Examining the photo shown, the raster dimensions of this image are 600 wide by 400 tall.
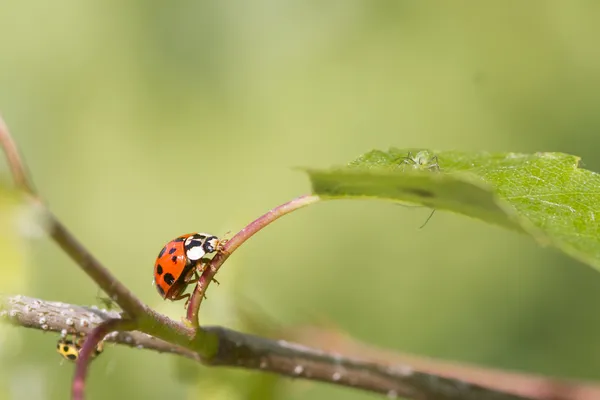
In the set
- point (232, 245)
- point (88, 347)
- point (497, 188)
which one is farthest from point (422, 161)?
point (88, 347)

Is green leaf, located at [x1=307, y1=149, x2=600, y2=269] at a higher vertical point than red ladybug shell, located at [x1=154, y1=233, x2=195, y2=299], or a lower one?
higher

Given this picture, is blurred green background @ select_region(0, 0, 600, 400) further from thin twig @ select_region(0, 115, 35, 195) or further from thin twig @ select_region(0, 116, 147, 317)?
thin twig @ select_region(0, 115, 35, 195)

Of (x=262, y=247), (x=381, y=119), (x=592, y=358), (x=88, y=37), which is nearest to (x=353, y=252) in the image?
(x=262, y=247)

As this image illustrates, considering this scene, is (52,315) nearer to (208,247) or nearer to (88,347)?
(88,347)

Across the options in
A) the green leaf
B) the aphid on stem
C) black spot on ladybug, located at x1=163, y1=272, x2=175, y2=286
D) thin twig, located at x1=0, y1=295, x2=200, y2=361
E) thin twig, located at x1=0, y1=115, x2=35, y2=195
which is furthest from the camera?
black spot on ladybug, located at x1=163, y1=272, x2=175, y2=286

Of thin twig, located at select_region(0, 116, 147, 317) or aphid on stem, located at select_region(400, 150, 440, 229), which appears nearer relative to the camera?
thin twig, located at select_region(0, 116, 147, 317)

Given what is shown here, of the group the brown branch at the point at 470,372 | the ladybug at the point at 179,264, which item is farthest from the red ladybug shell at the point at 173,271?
the brown branch at the point at 470,372

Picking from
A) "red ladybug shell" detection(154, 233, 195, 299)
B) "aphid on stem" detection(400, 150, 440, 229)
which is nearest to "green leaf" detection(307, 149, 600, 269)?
"aphid on stem" detection(400, 150, 440, 229)

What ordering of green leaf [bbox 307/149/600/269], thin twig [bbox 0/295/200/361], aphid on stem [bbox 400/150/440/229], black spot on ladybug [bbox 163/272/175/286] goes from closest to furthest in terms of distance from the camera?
green leaf [bbox 307/149/600/269] < thin twig [bbox 0/295/200/361] < aphid on stem [bbox 400/150/440/229] < black spot on ladybug [bbox 163/272/175/286]
